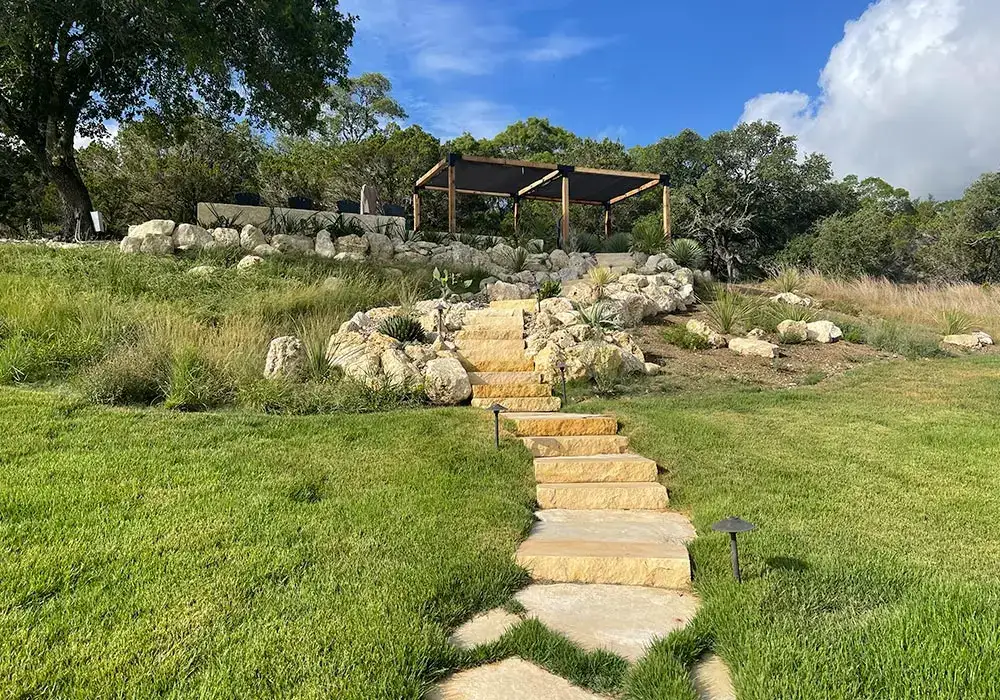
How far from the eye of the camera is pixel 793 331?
8.15 metres

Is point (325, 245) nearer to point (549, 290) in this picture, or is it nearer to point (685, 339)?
point (549, 290)

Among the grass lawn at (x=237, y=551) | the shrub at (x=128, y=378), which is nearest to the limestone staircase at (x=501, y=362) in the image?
the grass lawn at (x=237, y=551)

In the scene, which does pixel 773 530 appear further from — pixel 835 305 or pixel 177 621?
pixel 835 305

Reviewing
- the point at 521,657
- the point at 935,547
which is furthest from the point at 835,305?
the point at 521,657

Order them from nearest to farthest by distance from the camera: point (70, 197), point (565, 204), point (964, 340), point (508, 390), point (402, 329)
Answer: point (508, 390) → point (402, 329) → point (964, 340) → point (70, 197) → point (565, 204)

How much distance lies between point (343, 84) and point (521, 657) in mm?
12254

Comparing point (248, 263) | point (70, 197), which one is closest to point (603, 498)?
point (248, 263)

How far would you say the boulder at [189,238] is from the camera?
9188 mm

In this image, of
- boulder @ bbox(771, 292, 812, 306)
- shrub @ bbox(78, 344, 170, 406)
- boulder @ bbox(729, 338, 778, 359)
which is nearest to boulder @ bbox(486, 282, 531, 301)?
boulder @ bbox(729, 338, 778, 359)

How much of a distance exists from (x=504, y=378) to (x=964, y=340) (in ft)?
26.6

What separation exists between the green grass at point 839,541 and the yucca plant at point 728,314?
2.78 metres

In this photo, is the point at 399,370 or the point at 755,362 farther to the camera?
the point at 755,362

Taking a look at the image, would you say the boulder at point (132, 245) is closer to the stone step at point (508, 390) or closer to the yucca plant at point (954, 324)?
the stone step at point (508, 390)

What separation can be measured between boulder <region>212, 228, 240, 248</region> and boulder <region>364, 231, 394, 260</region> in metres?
2.27
